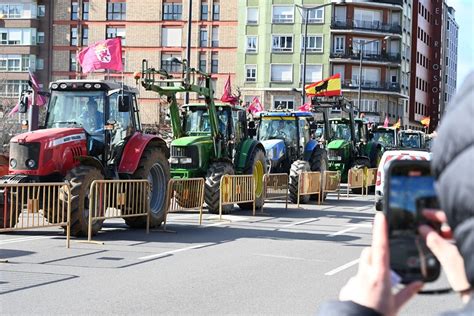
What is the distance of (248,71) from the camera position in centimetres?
6912

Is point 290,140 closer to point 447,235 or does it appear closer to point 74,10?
point 447,235

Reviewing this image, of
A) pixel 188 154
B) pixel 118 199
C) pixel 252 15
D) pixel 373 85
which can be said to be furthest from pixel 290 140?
pixel 373 85

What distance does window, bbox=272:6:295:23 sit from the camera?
A: 68.3 metres

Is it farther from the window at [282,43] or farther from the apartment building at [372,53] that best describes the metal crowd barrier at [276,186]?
the apartment building at [372,53]

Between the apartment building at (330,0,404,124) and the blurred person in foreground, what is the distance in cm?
6932

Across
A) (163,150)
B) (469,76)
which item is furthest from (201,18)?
(469,76)

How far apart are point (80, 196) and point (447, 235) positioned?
11.3m

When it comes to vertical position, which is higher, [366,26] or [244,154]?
[366,26]

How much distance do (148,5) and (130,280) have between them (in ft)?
205

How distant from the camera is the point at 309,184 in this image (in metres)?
22.2

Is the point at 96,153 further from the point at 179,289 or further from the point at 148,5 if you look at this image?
the point at 148,5

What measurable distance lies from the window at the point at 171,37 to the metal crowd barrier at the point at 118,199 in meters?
56.1

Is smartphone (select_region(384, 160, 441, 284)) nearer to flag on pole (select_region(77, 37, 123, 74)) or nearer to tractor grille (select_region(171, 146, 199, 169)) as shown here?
flag on pole (select_region(77, 37, 123, 74))

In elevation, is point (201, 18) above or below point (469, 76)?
above
